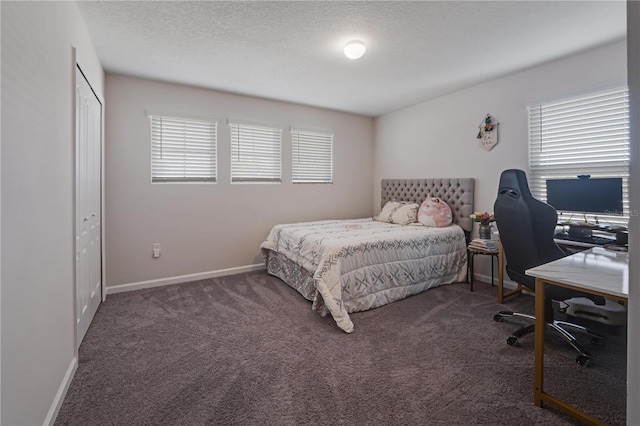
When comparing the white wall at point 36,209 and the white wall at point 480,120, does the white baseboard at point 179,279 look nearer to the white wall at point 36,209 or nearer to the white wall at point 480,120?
the white wall at point 36,209

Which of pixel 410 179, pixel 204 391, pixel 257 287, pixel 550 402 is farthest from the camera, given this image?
pixel 410 179

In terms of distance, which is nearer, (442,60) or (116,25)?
(116,25)

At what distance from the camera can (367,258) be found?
9.73ft

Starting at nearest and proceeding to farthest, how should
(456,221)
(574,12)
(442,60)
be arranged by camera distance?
1. (574,12)
2. (442,60)
3. (456,221)

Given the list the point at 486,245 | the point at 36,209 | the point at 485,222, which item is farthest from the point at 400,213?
the point at 36,209

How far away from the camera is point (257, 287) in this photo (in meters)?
3.63

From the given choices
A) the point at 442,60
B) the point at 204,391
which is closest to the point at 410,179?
the point at 442,60

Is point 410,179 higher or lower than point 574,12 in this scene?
lower

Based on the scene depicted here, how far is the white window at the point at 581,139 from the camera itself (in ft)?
8.98

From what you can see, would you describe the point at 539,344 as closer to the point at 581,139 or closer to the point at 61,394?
the point at 581,139

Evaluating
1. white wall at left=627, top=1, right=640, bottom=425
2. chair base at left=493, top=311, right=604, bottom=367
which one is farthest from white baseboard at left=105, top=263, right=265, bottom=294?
white wall at left=627, top=1, right=640, bottom=425

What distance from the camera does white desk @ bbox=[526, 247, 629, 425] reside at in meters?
1.37

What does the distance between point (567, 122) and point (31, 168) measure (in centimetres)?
430

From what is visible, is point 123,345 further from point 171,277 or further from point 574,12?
point 574,12
